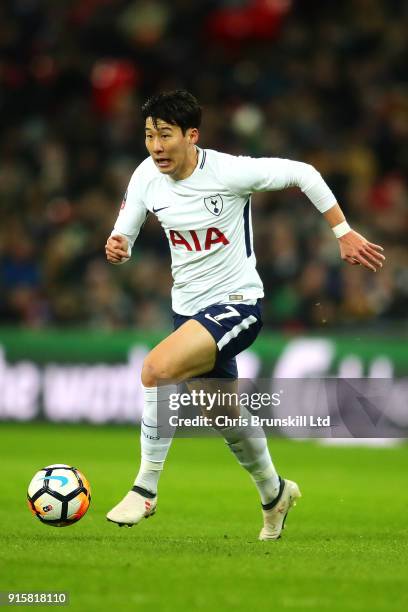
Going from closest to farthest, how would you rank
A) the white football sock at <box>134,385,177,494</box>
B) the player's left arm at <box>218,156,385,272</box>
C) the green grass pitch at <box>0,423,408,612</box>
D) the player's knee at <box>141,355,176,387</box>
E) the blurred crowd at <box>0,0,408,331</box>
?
1. the green grass pitch at <box>0,423,408,612</box>
2. the player's knee at <box>141,355,176,387</box>
3. the white football sock at <box>134,385,177,494</box>
4. the player's left arm at <box>218,156,385,272</box>
5. the blurred crowd at <box>0,0,408,331</box>

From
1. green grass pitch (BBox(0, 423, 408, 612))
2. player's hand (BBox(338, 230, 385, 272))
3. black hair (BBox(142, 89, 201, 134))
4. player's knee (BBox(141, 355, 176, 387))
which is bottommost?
green grass pitch (BBox(0, 423, 408, 612))

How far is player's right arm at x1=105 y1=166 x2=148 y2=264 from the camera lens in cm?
690

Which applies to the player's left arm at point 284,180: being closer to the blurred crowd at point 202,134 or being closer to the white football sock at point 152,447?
the white football sock at point 152,447

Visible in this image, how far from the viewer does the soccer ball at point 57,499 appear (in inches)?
270

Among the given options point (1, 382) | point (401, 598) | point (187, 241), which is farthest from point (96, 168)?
point (401, 598)

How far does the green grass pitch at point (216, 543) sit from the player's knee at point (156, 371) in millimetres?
850

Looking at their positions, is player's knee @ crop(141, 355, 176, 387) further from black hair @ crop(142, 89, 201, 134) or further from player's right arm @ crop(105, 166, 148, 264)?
black hair @ crop(142, 89, 201, 134)

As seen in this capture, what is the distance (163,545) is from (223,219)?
1770 mm

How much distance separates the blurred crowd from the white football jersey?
7.17 m

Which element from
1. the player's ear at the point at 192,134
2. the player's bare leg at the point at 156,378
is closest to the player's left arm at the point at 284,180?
the player's ear at the point at 192,134

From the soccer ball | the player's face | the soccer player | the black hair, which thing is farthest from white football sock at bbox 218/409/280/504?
the black hair

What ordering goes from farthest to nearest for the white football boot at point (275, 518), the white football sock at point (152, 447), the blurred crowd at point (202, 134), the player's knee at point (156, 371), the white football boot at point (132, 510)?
1. the blurred crowd at point (202, 134)
2. the white football boot at point (275, 518)
3. the white football sock at point (152, 447)
4. the white football boot at point (132, 510)
5. the player's knee at point (156, 371)

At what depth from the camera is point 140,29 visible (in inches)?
738

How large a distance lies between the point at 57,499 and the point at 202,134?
1078 centimetres
